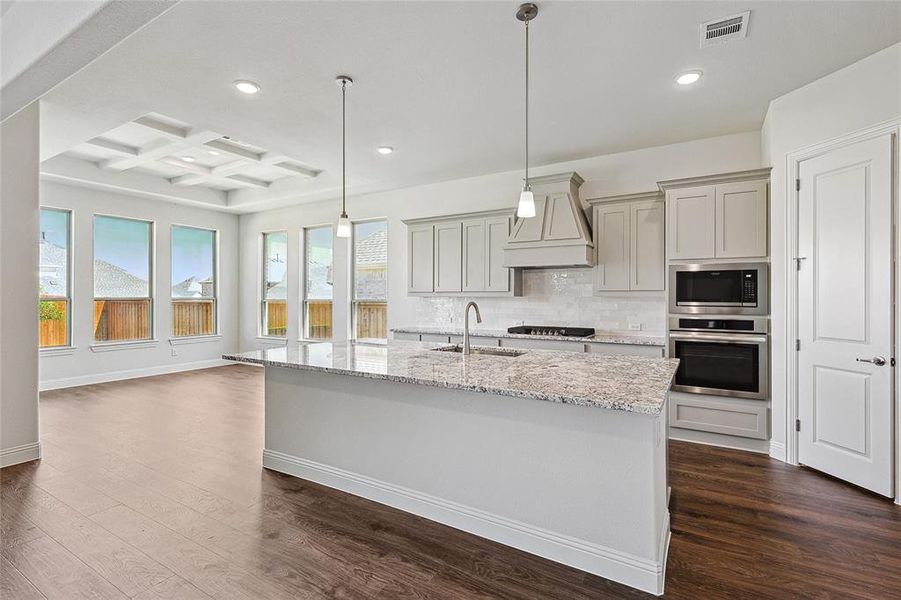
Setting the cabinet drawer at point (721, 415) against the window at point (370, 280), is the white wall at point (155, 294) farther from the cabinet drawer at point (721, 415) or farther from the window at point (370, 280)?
the cabinet drawer at point (721, 415)

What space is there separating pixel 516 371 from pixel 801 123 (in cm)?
303

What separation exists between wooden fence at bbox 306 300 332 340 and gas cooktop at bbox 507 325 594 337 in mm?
3408

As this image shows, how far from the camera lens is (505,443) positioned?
2.45 metres

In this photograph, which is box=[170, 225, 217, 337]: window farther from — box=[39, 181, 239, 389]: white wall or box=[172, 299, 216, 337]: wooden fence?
box=[39, 181, 239, 389]: white wall

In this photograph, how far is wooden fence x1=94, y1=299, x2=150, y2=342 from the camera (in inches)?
267

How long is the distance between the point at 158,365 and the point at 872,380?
864 cm

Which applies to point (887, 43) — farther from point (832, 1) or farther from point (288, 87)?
point (288, 87)

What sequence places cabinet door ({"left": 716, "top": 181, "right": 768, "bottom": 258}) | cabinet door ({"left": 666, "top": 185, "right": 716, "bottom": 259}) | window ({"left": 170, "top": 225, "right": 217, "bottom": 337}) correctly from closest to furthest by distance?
cabinet door ({"left": 716, "top": 181, "right": 768, "bottom": 258})
cabinet door ({"left": 666, "top": 185, "right": 716, "bottom": 259})
window ({"left": 170, "top": 225, "right": 217, "bottom": 337})

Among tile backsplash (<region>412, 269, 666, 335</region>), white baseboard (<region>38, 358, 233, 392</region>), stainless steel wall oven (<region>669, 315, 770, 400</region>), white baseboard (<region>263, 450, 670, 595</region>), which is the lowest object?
white baseboard (<region>263, 450, 670, 595</region>)

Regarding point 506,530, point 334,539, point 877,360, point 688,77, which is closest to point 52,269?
point 334,539

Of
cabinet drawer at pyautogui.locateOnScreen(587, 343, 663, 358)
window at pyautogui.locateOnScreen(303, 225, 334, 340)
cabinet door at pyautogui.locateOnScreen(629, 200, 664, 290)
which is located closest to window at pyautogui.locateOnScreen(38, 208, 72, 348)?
window at pyautogui.locateOnScreen(303, 225, 334, 340)

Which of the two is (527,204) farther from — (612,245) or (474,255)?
(474,255)

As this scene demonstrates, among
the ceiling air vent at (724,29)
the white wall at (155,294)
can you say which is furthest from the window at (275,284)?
the ceiling air vent at (724,29)

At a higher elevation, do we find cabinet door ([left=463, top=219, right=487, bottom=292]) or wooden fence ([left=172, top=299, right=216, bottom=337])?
cabinet door ([left=463, top=219, right=487, bottom=292])
